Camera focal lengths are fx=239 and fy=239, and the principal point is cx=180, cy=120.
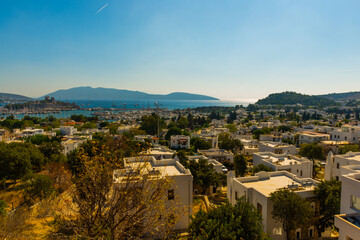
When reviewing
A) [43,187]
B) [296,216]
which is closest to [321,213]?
[296,216]

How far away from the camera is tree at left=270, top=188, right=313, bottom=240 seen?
33.4 ft

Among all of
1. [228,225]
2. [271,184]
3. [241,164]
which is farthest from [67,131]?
[228,225]

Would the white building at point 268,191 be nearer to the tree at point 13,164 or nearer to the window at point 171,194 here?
the window at point 171,194

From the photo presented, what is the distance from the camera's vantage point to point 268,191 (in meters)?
12.1

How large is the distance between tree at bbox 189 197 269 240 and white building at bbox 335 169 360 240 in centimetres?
246

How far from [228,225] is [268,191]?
15.2 feet

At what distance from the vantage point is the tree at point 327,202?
10861 mm

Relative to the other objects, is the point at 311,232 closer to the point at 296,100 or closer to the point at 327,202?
the point at 327,202

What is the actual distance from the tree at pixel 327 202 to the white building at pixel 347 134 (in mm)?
32467

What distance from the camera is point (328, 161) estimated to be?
60.4 feet

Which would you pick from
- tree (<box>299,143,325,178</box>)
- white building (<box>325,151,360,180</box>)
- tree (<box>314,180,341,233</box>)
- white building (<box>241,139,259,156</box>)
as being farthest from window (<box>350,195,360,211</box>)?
white building (<box>241,139,259,156</box>)

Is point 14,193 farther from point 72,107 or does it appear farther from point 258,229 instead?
point 72,107

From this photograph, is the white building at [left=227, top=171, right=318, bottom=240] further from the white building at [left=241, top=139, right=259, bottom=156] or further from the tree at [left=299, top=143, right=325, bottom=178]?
the white building at [left=241, top=139, right=259, bottom=156]

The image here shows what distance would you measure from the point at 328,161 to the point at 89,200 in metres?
18.1
